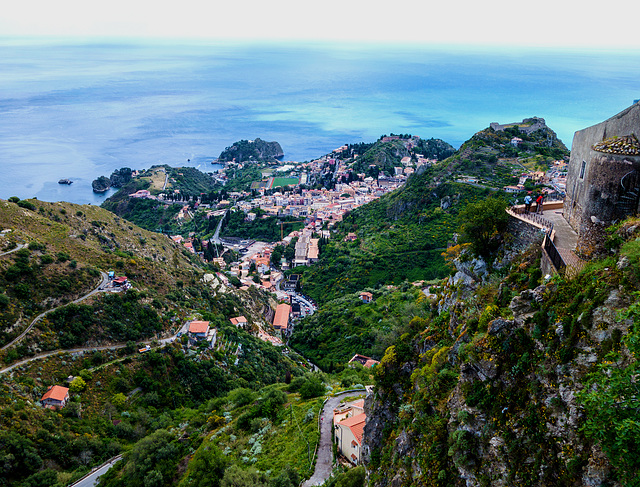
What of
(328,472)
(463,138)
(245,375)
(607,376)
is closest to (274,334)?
(245,375)

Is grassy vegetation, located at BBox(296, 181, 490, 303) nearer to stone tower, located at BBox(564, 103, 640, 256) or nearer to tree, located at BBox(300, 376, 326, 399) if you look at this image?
tree, located at BBox(300, 376, 326, 399)

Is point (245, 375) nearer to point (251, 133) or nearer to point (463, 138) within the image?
point (463, 138)

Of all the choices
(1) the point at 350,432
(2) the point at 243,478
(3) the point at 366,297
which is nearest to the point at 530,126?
(3) the point at 366,297

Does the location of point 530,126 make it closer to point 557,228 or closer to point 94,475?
point 557,228

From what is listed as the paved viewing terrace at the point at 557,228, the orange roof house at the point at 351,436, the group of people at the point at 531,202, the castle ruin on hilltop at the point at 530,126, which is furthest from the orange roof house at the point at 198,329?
the castle ruin on hilltop at the point at 530,126

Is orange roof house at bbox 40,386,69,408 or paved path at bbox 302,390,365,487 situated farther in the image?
orange roof house at bbox 40,386,69,408

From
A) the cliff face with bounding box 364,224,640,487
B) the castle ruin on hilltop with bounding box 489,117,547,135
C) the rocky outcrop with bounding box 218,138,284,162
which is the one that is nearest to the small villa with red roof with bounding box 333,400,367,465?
the cliff face with bounding box 364,224,640,487

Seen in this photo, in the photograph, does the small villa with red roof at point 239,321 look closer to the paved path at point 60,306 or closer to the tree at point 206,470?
the paved path at point 60,306
